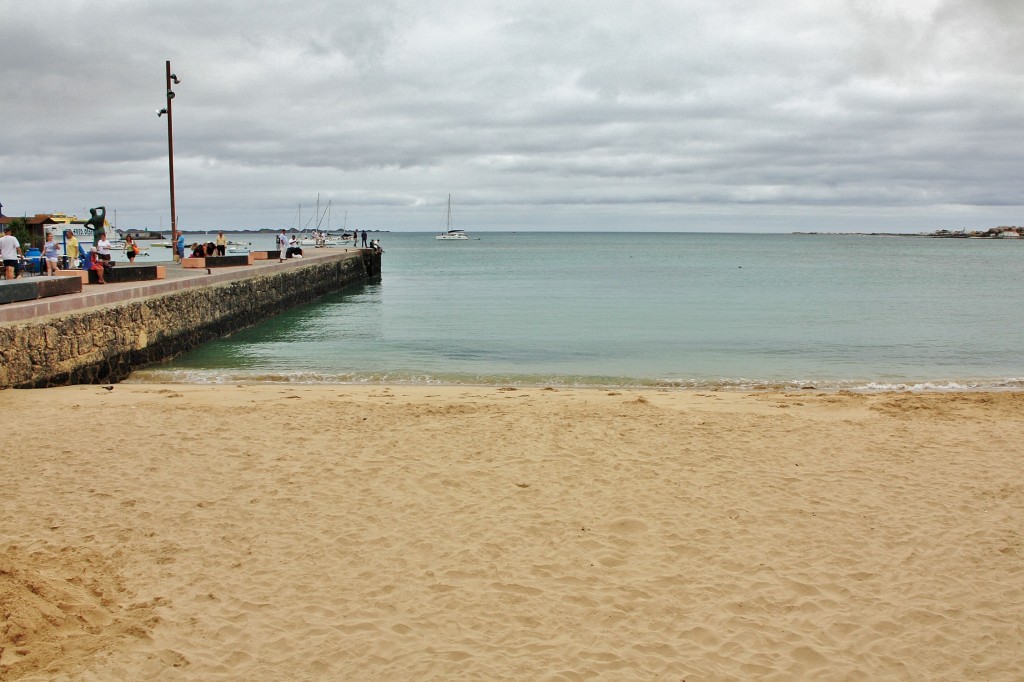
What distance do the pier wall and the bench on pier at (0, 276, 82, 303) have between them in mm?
739

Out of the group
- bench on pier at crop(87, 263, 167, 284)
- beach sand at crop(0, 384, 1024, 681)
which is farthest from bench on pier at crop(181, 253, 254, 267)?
beach sand at crop(0, 384, 1024, 681)

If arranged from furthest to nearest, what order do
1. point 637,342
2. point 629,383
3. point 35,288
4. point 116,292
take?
point 637,342, point 116,292, point 629,383, point 35,288

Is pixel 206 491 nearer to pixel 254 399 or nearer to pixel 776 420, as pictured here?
pixel 254 399

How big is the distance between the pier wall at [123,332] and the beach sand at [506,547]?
2234 mm

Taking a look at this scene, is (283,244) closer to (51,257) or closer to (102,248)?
(102,248)

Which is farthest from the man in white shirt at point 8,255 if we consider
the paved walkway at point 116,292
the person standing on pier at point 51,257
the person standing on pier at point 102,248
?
the person standing on pier at point 102,248

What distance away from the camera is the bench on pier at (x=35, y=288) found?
1166 centimetres

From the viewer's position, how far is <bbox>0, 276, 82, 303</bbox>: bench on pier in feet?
38.2

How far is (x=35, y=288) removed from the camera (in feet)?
41.3

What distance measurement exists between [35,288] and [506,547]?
1087cm

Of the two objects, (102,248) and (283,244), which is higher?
(283,244)

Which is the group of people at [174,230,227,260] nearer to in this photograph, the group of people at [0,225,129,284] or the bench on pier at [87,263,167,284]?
the group of people at [0,225,129,284]

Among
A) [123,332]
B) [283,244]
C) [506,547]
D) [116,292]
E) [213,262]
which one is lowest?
[506,547]

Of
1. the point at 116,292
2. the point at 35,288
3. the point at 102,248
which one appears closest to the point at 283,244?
the point at 102,248
